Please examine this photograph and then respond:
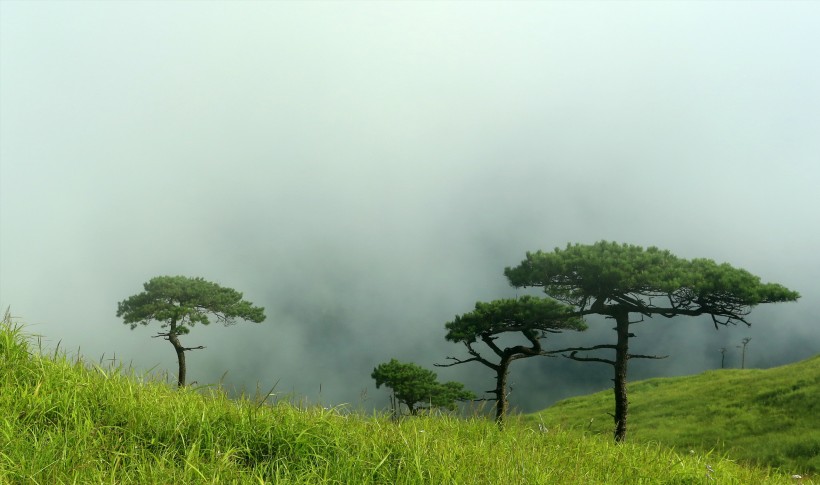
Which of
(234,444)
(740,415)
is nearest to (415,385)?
(740,415)

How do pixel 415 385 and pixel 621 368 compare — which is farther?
pixel 415 385

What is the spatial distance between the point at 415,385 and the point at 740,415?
571 inches

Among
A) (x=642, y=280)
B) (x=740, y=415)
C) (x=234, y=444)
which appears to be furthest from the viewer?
(x=740, y=415)

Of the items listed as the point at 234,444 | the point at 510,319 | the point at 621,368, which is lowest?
the point at 234,444

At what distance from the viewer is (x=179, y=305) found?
29.0m

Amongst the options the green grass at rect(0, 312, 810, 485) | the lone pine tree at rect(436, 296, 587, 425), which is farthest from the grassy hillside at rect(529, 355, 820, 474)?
the green grass at rect(0, 312, 810, 485)

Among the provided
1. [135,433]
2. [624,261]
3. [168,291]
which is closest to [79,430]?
[135,433]

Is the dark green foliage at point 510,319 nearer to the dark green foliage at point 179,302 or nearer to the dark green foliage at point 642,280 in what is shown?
the dark green foliage at point 642,280

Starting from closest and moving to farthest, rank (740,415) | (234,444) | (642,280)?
(234,444) → (642,280) → (740,415)

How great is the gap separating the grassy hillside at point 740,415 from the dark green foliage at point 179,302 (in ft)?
52.5

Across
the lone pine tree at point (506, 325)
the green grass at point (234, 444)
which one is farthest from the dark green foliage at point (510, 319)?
the green grass at point (234, 444)

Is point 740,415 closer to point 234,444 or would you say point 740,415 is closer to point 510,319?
point 510,319

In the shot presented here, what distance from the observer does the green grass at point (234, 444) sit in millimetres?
5707

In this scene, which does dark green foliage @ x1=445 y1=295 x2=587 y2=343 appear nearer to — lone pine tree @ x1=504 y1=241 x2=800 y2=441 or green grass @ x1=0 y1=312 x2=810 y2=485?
lone pine tree @ x1=504 y1=241 x2=800 y2=441
